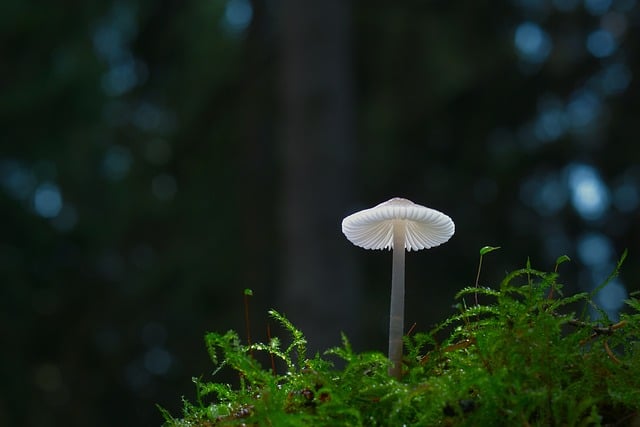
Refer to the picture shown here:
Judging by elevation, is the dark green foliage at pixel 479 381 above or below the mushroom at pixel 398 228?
below

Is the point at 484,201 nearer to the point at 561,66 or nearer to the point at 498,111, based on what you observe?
the point at 498,111

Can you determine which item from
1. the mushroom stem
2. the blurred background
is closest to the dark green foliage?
the mushroom stem

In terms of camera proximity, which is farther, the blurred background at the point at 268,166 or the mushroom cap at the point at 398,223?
the blurred background at the point at 268,166

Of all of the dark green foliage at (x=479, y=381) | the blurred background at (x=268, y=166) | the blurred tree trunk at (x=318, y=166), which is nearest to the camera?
the dark green foliage at (x=479, y=381)

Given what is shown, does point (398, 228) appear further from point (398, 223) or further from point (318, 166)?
point (318, 166)

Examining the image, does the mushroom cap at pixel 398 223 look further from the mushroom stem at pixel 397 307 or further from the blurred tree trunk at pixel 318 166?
the blurred tree trunk at pixel 318 166

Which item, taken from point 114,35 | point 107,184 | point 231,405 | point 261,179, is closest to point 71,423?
point 107,184

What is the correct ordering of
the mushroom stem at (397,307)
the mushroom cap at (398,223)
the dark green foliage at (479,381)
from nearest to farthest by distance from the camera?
the dark green foliage at (479,381)
the mushroom stem at (397,307)
the mushroom cap at (398,223)

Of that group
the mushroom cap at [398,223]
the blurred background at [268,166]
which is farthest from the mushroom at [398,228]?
the blurred background at [268,166]

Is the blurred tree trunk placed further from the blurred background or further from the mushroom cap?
the mushroom cap
